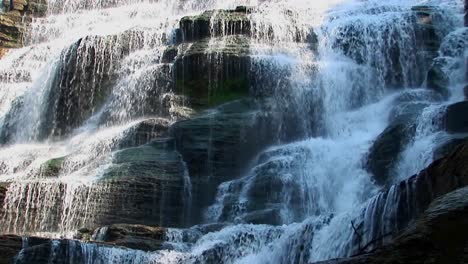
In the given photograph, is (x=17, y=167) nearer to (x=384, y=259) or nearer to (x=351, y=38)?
(x=351, y=38)

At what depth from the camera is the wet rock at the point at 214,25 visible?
107ft

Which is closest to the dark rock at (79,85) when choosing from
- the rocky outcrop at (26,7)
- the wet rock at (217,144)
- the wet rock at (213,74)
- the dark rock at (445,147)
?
the wet rock at (213,74)

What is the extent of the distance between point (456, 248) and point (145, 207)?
733 inches

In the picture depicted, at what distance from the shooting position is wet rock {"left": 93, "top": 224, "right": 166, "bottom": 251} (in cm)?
1730

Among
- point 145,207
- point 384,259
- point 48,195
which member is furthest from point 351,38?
point 384,259

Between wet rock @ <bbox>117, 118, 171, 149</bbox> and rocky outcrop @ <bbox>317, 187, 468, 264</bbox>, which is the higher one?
wet rock @ <bbox>117, 118, 171, 149</bbox>

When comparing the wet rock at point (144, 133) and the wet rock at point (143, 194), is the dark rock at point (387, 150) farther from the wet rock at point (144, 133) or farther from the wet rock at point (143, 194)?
the wet rock at point (144, 133)

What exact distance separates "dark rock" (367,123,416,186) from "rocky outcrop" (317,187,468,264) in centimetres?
1538

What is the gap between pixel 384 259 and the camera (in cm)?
545

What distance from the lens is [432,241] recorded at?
213 inches

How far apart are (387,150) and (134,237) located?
866cm

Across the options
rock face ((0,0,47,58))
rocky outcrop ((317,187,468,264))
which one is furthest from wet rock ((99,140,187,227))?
rock face ((0,0,47,58))

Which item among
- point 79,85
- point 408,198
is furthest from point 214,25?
point 408,198

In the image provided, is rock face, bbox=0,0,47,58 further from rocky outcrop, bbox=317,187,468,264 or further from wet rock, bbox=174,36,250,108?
rocky outcrop, bbox=317,187,468,264
